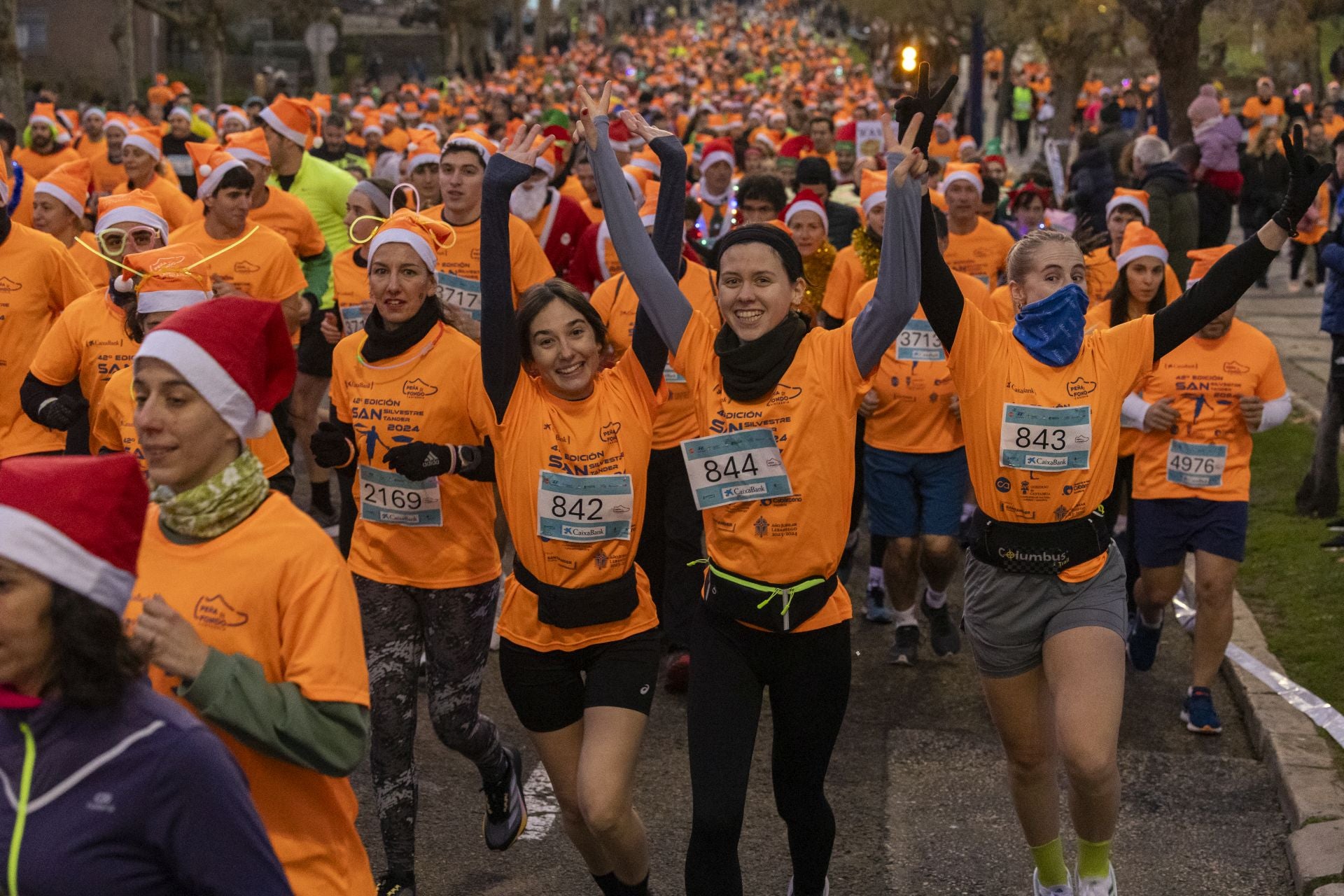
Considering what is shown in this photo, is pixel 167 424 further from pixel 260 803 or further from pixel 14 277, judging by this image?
pixel 14 277

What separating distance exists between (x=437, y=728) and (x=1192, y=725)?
3348 mm

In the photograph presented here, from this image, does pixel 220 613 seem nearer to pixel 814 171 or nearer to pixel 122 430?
pixel 122 430

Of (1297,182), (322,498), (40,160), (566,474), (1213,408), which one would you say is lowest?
(322,498)

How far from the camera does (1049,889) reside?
5.15 metres

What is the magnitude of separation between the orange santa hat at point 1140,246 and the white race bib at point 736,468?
3.26 meters

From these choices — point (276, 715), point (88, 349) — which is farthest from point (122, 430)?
point (276, 715)

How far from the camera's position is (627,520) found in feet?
15.8

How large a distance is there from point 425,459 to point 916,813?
2.40 metres

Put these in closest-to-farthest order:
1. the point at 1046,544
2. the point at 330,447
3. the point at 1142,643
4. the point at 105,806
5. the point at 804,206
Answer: the point at 105,806, the point at 1046,544, the point at 330,447, the point at 1142,643, the point at 804,206

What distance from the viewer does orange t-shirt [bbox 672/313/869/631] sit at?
4.58 meters

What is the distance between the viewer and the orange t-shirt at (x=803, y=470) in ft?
15.0

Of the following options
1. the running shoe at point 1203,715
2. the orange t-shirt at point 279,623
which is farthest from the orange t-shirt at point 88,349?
the running shoe at point 1203,715

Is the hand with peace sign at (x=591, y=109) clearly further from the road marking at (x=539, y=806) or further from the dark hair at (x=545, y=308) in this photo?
the road marking at (x=539, y=806)

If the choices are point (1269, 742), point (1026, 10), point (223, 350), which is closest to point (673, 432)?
point (1269, 742)
